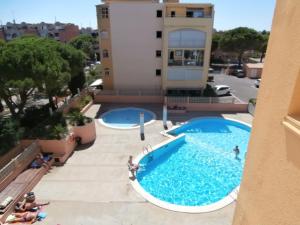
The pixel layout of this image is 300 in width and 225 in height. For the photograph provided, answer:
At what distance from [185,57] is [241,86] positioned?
51.6 ft

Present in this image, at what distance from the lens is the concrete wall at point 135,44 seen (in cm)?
2420

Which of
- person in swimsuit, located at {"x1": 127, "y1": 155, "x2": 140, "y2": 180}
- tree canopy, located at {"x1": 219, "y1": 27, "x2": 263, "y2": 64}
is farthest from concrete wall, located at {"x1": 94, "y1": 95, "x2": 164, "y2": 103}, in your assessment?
tree canopy, located at {"x1": 219, "y1": 27, "x2": 263, "y2": 64}

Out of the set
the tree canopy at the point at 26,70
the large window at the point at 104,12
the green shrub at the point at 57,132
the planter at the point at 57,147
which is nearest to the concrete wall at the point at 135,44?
the large window at the point at 104,12

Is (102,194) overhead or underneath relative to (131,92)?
underneath

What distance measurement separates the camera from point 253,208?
297cm

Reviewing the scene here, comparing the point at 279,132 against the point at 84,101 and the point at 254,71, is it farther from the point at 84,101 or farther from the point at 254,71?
the point at 254,71

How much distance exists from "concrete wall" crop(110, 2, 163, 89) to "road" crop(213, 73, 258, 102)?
12.1m

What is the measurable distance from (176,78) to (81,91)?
1172 cm

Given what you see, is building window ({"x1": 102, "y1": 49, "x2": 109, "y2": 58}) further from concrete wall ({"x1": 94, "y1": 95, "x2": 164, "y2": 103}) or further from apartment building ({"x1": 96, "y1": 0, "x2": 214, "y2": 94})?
concrete wall ({"x1": 94, "y1": 95, "x2": 164, "y2": 103})

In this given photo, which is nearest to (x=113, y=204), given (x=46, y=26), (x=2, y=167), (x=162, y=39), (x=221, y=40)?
(x=2, y=167)

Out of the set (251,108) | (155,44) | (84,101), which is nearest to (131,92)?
(84,101)

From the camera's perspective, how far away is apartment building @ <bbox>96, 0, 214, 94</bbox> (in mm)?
23250

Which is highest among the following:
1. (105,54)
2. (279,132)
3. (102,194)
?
(279,132)

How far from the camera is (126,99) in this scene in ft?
85.5
